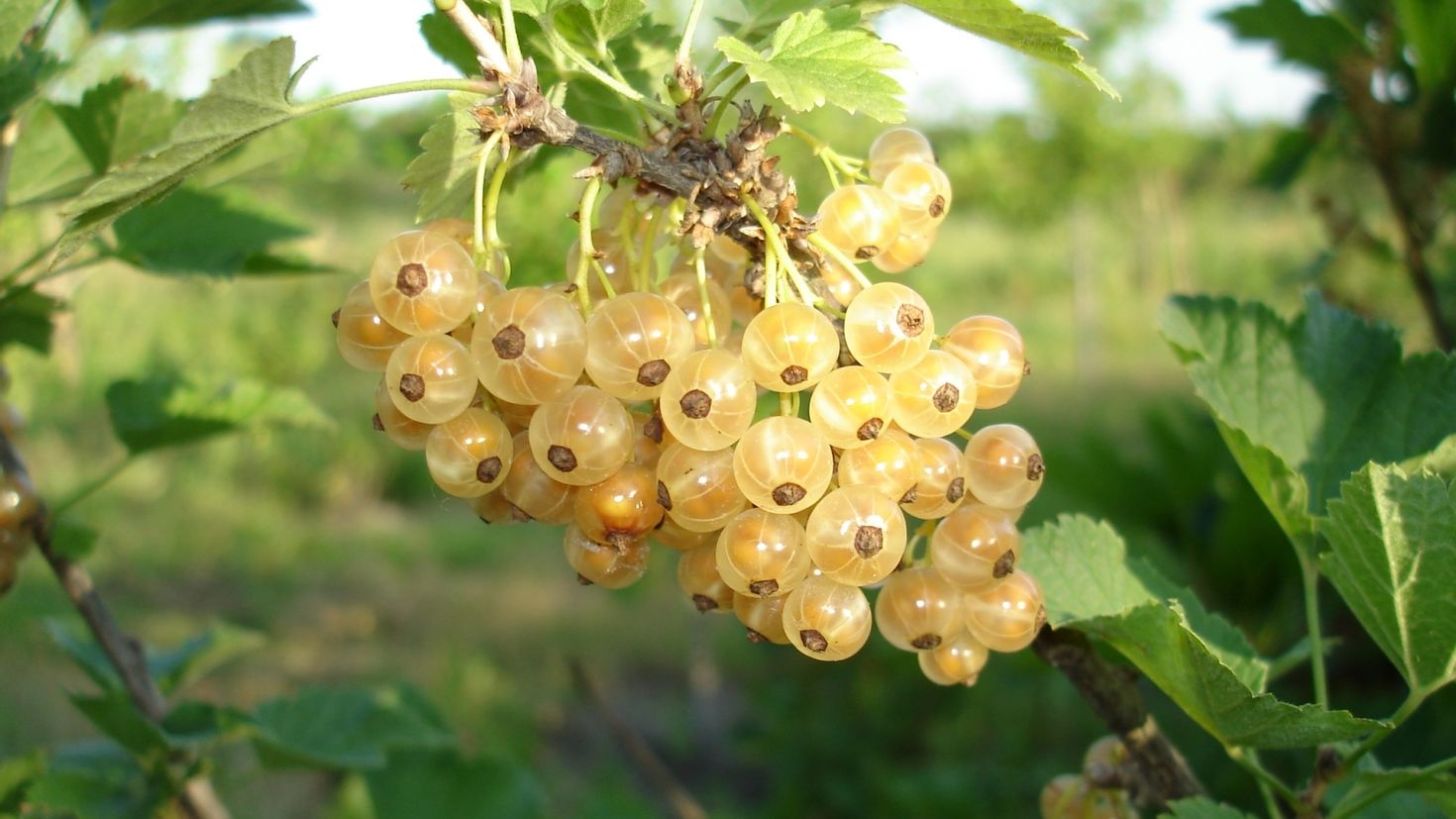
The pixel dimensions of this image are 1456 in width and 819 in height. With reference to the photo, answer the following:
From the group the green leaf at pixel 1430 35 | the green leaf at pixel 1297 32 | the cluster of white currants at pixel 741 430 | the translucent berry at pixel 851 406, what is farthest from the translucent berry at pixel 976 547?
the green leaf at pixel 1297 32

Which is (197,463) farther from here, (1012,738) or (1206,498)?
(1206,498)

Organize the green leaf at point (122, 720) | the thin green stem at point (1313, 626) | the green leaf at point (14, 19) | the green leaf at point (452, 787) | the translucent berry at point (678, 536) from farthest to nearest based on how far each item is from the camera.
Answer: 1. the green leaf at point (452, 787)
2. the green leaf at point (122, 720)
3. the green leaf at point (14, 19)
4. the thin green stem at point (1313, 626)
5. the translucent berry at point (678, 536)

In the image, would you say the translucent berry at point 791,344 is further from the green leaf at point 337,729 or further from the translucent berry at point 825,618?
the green leaf at point 337,729

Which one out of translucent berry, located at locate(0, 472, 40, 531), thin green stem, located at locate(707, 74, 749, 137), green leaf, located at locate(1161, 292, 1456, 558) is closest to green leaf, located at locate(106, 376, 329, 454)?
translucent berry, located at locate(0, 472, 40, 531)

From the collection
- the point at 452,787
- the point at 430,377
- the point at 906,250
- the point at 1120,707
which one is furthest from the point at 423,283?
the point at 452,787

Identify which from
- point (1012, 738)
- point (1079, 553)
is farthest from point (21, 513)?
point (1012, 738)

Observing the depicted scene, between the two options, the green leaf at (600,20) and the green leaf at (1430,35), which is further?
the green leaf at (1430,35)

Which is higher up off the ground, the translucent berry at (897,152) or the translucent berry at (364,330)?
the translucent berry at (897,152)
